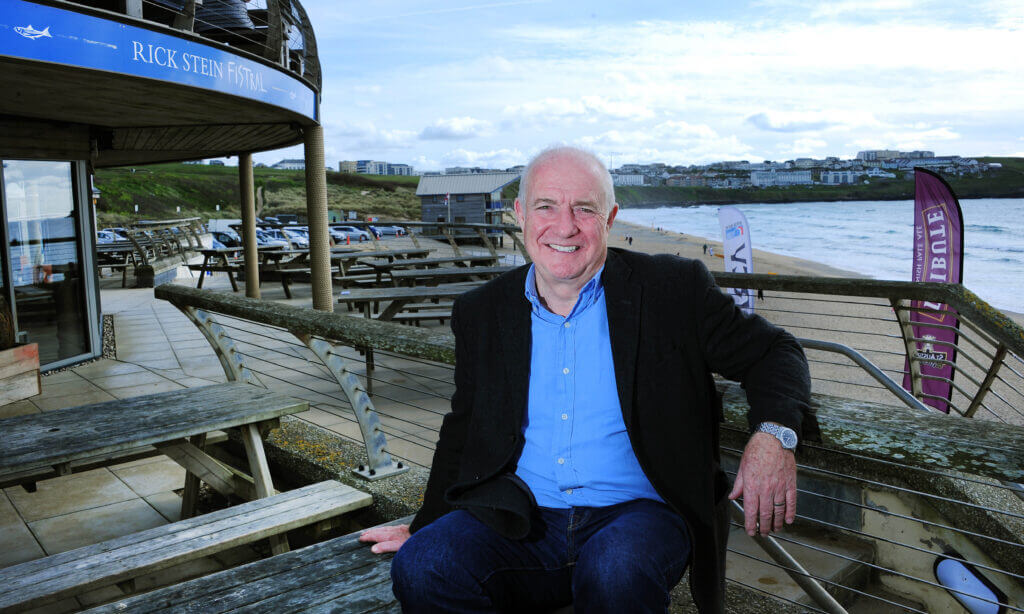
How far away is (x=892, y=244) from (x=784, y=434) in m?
55.0

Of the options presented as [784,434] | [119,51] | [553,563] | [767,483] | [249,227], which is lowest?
[553,563]

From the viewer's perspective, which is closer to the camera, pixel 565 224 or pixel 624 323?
pixel 624 323

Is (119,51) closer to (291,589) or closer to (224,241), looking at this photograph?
(291,589)

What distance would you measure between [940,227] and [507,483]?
762 cm

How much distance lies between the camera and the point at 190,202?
305 feet

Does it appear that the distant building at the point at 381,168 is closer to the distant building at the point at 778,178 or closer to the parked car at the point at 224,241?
the distant building at the point at 778,178

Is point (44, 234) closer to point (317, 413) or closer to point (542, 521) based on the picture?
point (317, 413)

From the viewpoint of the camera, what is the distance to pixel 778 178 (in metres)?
116

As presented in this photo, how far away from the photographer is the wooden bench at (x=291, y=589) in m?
1.74

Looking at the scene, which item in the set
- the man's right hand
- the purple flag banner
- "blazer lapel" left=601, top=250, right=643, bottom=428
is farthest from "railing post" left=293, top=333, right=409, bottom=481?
the purple flag banner

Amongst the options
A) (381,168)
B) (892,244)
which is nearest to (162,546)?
(892,244)

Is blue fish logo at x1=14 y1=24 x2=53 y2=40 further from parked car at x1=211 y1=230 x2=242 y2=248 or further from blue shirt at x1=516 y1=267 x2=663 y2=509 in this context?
parked car at x1=211 y1=230 x2=242 y2=248

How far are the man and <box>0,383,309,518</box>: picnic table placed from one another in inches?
50.1

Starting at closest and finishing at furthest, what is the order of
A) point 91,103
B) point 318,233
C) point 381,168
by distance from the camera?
point 91,103 < point 318,233 < point 381,168
